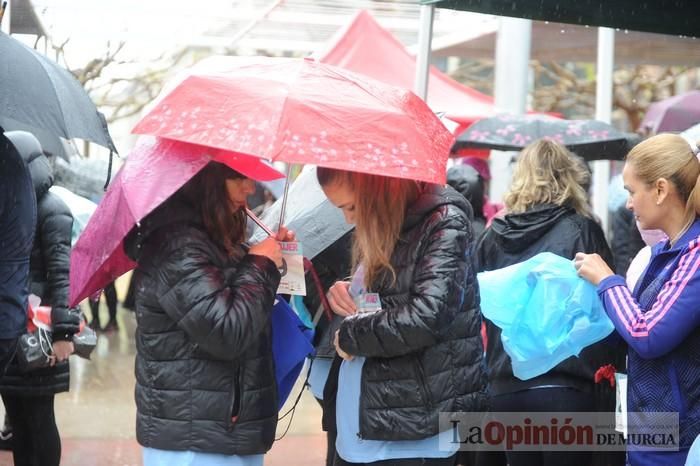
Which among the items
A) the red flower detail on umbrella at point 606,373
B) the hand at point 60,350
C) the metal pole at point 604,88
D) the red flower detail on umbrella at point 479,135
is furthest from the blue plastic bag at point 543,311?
the metal pole at point 604,88

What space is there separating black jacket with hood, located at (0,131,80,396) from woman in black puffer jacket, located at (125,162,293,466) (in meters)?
1.77

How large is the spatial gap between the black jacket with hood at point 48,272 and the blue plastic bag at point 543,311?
2.14 meters

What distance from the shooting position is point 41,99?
4207 mm

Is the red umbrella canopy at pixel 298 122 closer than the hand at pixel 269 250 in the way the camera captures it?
Yes

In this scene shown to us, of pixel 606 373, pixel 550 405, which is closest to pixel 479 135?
pixel 550 405

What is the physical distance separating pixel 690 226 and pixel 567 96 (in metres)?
19.5

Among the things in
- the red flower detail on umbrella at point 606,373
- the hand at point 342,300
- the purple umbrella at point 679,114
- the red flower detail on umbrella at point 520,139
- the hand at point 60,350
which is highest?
the hand at point 342,300

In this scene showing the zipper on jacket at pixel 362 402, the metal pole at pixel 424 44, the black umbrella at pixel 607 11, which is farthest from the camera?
the metal pole at pixel 424 44

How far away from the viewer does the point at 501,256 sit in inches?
214

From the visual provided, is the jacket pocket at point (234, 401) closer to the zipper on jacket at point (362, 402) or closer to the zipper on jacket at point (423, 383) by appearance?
the zipper on jacket at point (362, 402)

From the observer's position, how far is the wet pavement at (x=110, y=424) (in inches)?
308

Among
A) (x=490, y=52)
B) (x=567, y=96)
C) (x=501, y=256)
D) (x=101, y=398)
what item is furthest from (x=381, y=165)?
(x=567, y=96)

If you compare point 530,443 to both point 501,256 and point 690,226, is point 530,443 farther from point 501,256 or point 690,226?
point 690,226

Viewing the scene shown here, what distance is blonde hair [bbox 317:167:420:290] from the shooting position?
3.90 m
